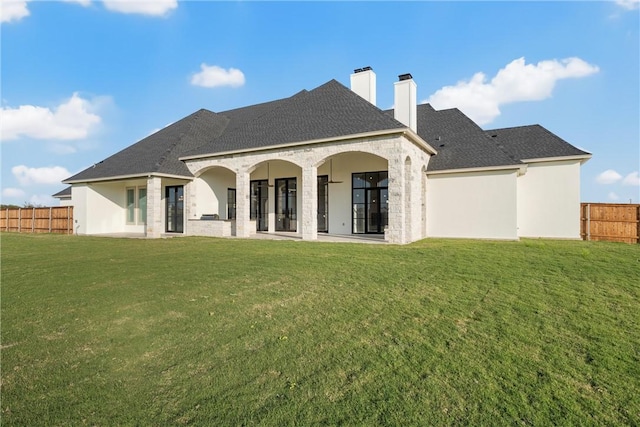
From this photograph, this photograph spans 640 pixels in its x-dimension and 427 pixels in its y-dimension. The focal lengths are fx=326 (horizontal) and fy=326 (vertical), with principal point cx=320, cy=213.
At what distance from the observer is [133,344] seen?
3.70 m

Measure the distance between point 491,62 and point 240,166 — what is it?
11.5 metres

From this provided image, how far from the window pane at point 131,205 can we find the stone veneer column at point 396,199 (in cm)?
1620

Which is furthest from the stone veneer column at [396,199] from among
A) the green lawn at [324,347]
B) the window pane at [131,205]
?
the window pane at [131,205]

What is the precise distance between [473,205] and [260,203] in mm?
10986

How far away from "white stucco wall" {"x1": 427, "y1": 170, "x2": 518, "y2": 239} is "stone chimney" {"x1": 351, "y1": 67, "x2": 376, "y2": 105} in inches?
206

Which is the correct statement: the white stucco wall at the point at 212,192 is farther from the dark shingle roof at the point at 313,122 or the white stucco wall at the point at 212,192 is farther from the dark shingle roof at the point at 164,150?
the dark shingle roof at the point at 313,122

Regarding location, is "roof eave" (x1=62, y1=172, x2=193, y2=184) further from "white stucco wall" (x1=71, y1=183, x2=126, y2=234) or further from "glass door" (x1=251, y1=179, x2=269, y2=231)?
"glass door" (x1=251, y1=179, x2=269, y2=231)

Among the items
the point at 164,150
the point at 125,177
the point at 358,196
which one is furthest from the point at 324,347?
the point at 164,150

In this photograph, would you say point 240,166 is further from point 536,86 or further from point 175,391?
point 536,86

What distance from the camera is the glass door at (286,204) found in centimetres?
1756

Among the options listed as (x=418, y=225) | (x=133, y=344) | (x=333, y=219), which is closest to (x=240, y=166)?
(x=333, y=219)

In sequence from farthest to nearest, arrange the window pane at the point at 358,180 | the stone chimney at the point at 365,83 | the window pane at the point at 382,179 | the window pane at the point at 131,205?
the window pane at the point at 131,205
the stone chimney at the point at 365,83
the window pane at the point at 358,180
the window pane at the point at 382,179

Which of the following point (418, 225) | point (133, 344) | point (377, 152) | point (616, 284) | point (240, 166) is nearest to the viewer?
point (133, 344)

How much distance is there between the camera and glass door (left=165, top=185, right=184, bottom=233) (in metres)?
17.5
